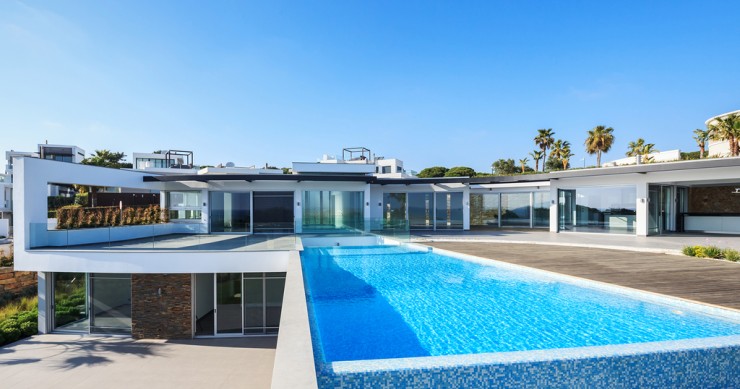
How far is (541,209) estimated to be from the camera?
22.5 metres

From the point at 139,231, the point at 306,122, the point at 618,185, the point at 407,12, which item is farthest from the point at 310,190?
the point at 618,185

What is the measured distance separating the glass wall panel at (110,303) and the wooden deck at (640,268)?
11926 millimetres

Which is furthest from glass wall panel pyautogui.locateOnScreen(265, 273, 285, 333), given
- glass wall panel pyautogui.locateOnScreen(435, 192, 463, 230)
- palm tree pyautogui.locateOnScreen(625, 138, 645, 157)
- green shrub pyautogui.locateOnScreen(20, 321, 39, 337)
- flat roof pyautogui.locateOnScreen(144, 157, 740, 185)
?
palm tree pyautogui.locateOnScreen(625, 138, 645, 157)

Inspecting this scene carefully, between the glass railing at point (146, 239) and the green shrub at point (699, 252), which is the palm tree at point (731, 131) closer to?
the green shrub at point (699, 252)

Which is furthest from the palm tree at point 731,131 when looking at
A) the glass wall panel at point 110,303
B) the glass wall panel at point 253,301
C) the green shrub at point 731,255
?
the glass wall panel at point 110,303

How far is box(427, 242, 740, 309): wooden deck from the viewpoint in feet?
23.6

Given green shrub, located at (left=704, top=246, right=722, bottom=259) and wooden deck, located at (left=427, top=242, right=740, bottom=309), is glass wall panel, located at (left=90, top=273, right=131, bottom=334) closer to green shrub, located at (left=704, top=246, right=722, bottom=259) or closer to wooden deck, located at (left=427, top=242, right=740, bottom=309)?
wooden deck, located at (left=427, top=242, right=740, bottom=309)

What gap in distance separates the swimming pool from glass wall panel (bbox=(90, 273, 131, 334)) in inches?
277

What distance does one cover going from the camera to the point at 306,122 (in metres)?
30.4

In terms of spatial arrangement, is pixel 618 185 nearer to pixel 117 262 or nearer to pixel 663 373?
pixel 663 373

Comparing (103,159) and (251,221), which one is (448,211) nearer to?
(251,221)

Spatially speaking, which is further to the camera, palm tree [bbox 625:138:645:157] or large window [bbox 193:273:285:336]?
palm tree [bbox 625:138:645:157]

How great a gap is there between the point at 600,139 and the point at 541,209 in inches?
621

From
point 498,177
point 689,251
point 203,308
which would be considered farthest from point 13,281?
point 689,251
